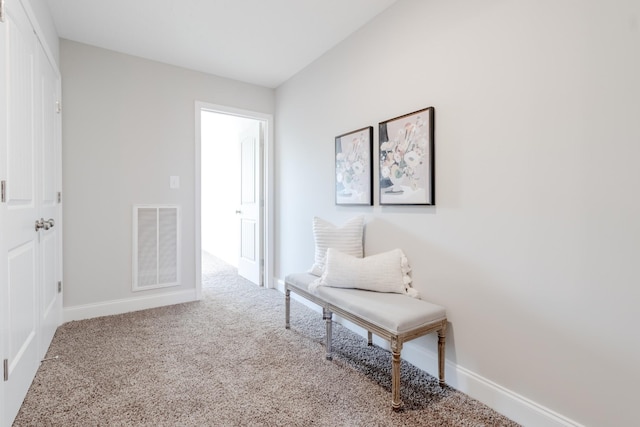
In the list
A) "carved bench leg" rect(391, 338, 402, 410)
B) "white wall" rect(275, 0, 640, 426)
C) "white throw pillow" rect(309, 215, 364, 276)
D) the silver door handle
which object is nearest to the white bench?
"carved bench leg" rect(391, 338, 402, 410)

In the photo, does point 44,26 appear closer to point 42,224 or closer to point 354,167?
point 42,224

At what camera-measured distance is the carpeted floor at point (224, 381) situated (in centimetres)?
145

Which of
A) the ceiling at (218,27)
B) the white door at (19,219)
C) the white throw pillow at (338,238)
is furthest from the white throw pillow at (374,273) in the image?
the ceiling at (218,27)

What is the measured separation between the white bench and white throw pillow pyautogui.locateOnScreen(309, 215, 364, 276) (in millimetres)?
356

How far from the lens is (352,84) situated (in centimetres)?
242

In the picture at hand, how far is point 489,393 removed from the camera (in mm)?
1555

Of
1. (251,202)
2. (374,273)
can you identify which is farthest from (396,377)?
(251,202)

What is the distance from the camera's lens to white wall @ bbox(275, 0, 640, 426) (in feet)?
3.83

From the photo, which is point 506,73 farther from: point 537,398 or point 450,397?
point 450,397

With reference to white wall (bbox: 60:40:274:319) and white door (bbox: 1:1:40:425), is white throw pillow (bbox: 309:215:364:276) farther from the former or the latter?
white door (bbox: 1:1:40:425)

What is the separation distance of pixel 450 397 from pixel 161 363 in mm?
1700

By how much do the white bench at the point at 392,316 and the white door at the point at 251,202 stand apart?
1.84m

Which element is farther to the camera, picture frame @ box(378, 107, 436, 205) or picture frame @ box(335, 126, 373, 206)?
picture frame @ box(335, 126, 373, 206)

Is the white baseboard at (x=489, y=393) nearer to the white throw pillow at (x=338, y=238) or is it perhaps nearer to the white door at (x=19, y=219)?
the white throw pillow at (x=338, y=238)
